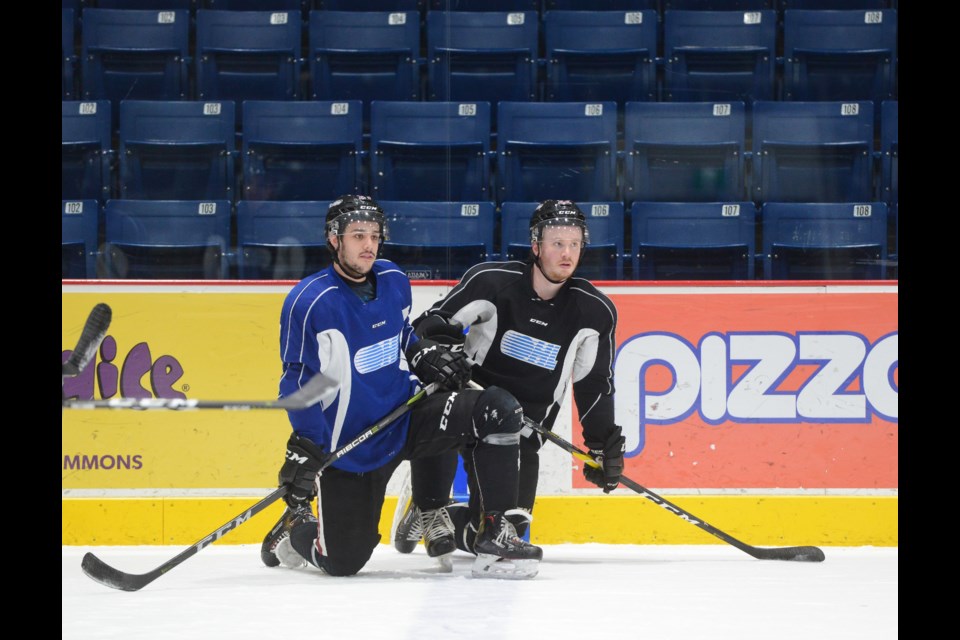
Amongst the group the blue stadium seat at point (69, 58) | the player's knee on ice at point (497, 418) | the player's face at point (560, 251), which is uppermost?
the blue stadium seat at point (69, 58)

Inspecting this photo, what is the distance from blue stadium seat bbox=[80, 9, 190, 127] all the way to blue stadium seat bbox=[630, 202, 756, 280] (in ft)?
5.35

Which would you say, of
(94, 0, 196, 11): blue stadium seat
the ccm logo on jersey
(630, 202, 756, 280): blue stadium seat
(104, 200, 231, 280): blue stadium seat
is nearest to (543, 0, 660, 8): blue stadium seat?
(630, 202, 756, 280): blue stadium seat

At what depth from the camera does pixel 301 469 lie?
3.17 metres

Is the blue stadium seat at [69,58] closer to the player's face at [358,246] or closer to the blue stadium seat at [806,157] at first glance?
the player's face at [358,246]

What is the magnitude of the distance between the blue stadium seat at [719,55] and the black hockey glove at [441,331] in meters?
1.30

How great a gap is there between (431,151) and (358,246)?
3.06 ft

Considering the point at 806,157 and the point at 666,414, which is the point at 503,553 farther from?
the point at 806,157

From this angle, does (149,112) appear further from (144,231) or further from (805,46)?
(805,46)

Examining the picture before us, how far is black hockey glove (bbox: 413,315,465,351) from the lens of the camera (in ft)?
11.4

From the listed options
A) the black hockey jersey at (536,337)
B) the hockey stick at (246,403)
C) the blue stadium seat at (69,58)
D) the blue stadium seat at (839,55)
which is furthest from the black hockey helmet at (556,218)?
the hockey stick at (246,403)

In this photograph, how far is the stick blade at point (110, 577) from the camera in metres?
3.01

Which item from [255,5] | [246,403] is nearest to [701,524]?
[246,403]

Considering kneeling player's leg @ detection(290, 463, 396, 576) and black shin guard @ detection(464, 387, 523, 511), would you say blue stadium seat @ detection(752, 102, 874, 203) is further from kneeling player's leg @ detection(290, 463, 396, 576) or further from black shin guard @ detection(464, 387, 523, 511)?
kneeling player's leg @ detection(290, 463, 396, 576)
